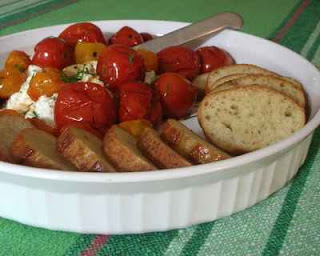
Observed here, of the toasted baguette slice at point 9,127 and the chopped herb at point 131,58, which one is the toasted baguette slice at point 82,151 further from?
the chopped herb at point 131,58

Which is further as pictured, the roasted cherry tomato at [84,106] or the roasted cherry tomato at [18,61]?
the roasted cherry tomato at [18,61]

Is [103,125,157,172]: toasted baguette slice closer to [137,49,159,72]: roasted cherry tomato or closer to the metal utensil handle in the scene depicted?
[137,49,159,72]: roasted cherry tomato

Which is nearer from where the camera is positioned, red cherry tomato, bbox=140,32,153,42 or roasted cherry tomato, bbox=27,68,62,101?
roasted cherry tomato, bbox=27,68,62,101

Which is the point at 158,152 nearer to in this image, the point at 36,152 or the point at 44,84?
the point at 36,152

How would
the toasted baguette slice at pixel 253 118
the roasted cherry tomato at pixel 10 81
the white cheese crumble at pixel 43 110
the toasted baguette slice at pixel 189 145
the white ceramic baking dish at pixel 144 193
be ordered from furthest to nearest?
the roasted cherry tomato at pixel 10 81, the white cheese crumble at pixel 43 110, the toasted baguette slice at pixel 253 118, the toasted baguette slice at pixel 189 145, the white ceramic baking dish at pixel 144 193

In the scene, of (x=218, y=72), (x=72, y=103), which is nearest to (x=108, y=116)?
(x=72, y=103)

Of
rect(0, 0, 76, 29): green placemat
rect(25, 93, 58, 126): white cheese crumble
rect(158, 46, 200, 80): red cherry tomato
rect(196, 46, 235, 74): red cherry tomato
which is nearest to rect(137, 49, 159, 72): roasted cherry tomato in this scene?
rect(158, 46, 200, 80): red cherry tomato

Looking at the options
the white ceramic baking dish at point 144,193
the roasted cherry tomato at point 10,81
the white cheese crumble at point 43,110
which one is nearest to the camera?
the white ceramic baking dish at point 144,193

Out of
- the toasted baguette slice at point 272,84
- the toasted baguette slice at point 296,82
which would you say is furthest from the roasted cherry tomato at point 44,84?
the toasted baguette slice at point 296,82
